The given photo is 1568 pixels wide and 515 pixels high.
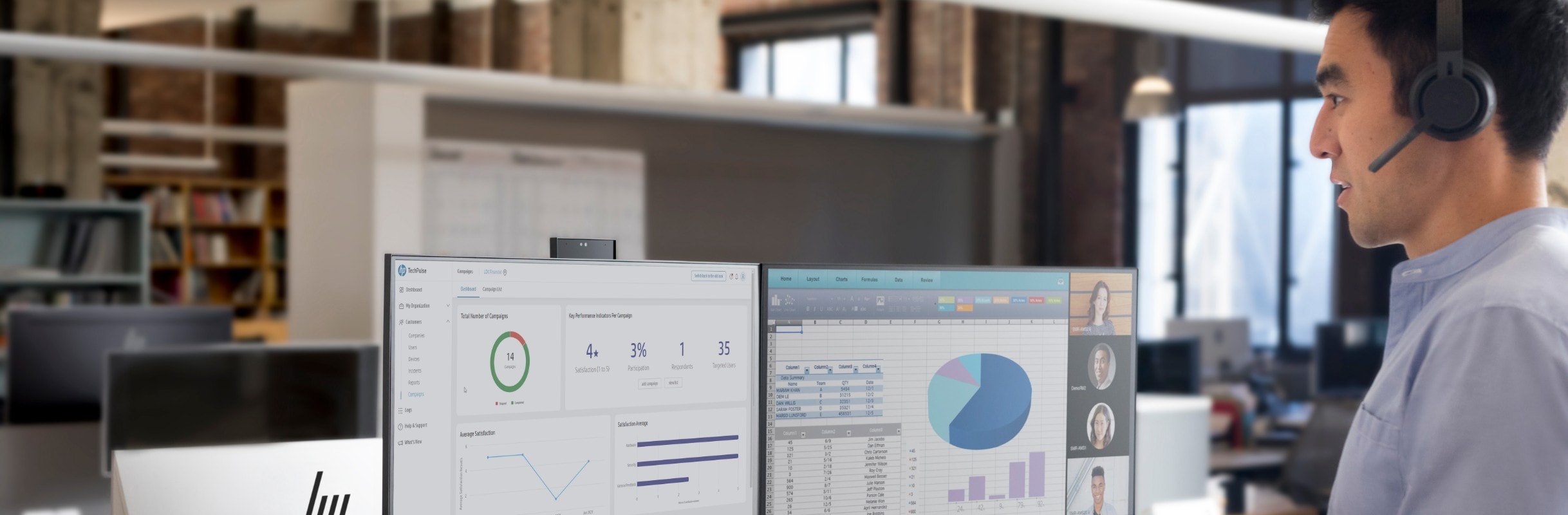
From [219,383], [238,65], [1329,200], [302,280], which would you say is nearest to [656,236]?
[302,280]

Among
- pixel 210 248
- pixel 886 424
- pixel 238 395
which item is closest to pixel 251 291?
pixel 210 248

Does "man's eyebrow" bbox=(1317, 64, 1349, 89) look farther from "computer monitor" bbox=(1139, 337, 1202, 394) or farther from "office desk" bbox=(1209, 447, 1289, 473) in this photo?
"computer monitor" bbox=(1139, 337, 1202, 394)

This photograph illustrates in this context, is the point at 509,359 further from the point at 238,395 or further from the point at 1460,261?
the point at 238,395

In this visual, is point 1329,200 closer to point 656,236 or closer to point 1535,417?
Result: point 656,236

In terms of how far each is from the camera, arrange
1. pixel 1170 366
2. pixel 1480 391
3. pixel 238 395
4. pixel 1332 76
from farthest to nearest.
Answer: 1. pixel 1170 366
2. pixel 238 395
3. pixel 1332 76
4. pixel 1480 391

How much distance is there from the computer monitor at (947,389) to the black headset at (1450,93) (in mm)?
407

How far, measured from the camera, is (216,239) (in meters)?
9.52

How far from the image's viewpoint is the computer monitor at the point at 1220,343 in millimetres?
6250

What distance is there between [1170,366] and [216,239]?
7.23m

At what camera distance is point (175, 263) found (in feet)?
30.4

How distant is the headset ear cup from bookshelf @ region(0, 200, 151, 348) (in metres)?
6.42

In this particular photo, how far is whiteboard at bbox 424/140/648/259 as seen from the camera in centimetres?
538

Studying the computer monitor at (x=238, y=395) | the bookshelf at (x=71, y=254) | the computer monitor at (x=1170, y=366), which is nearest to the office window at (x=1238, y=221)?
the computer monitor at (x=1170, y=366)

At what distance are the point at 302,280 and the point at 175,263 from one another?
182 inches
